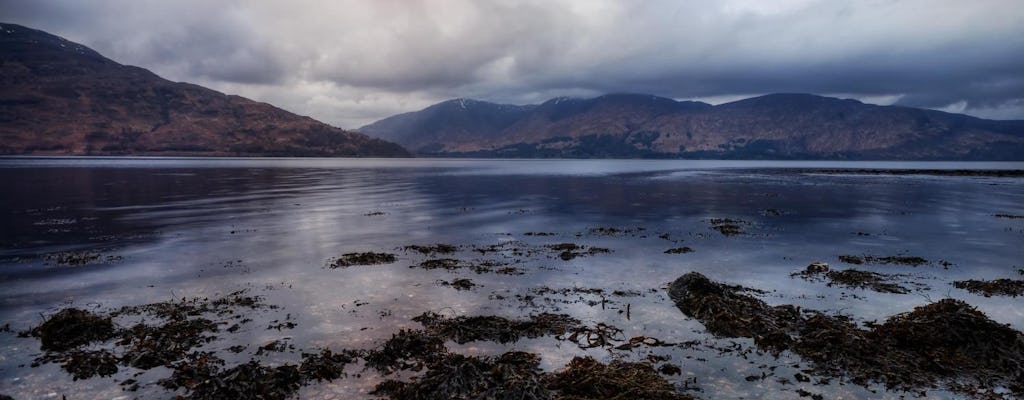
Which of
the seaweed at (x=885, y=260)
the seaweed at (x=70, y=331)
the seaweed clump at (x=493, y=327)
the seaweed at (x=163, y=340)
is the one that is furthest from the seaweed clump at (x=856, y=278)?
the seaweed at (x=70, y=331)

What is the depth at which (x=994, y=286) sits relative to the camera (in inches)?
688

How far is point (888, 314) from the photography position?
47.2ft

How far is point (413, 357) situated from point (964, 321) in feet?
44.8

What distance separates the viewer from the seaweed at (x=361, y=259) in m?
21.2

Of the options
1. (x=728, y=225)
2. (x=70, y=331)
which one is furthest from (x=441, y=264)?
(x=728, y=225)

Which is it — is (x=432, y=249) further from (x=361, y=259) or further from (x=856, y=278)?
(x=856, y=278)

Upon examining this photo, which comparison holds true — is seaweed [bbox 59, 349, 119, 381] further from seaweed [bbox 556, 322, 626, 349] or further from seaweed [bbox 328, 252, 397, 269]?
seaweed [bbox 556, 322, 626, 349]

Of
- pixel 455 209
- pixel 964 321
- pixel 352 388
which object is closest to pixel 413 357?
pixel 352 388

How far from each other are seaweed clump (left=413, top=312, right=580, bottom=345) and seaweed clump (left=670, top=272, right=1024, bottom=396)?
419cm

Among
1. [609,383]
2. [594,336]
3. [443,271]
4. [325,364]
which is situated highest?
[609,383]

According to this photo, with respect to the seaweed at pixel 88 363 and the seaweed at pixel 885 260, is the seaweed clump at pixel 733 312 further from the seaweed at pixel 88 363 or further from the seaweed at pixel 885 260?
the seaweed at pixel 88 363

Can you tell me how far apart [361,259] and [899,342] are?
1926cm

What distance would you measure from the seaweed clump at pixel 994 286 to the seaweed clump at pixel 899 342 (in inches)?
238

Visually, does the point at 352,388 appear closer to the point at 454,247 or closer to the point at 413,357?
the point at 413,357
